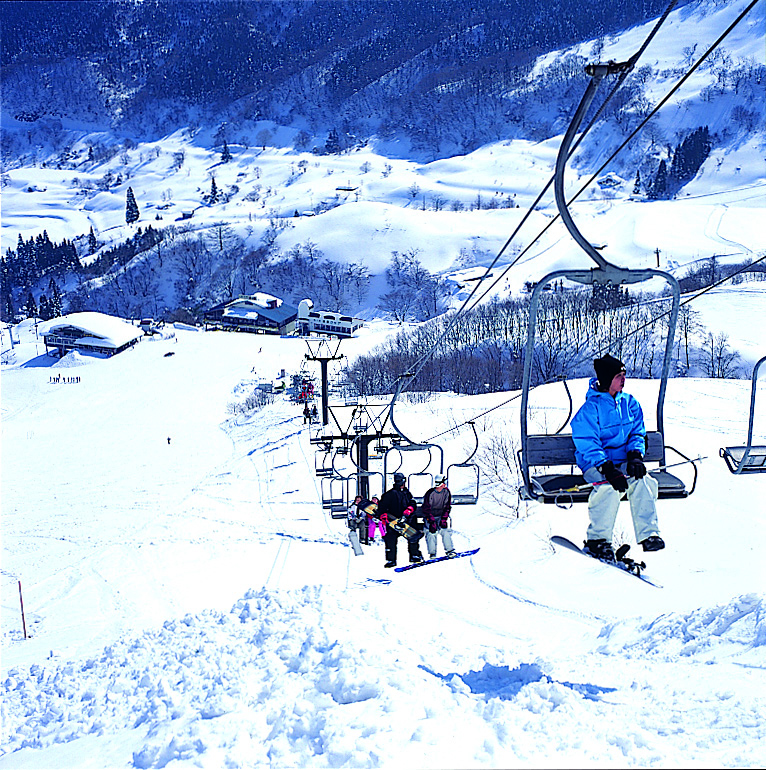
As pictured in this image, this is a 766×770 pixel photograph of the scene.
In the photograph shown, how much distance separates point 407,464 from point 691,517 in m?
12.0

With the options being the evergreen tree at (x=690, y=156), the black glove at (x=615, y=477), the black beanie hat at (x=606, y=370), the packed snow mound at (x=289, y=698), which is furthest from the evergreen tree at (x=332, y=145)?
the black glove at (x=615, y=477)

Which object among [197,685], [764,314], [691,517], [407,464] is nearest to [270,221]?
[764,314]

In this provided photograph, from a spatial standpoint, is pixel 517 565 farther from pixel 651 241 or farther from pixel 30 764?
pixel 651 241

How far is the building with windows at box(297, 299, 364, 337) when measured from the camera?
233ft

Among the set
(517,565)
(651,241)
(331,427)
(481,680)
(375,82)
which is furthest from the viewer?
(375,82)

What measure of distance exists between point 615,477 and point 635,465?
0.66ft

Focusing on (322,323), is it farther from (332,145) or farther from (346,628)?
(332,145)

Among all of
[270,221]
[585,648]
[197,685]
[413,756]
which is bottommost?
[585,648]

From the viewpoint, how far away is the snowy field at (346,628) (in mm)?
5660

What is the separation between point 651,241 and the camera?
231ft

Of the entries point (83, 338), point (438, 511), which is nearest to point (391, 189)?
point (83, 338)

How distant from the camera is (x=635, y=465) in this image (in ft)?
16.6

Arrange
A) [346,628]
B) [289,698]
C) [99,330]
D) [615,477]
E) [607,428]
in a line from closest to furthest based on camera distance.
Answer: [615,477]
[607,428]
[289,698]
[346,628]
[99,330]

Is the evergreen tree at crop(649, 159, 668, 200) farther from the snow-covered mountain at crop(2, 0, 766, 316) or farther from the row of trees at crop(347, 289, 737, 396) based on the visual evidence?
the row of trees at crop(347, 289, 737, 396)
